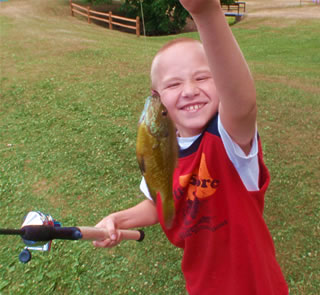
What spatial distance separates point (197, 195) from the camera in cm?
151

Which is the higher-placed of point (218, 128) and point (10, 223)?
point (218, 128)

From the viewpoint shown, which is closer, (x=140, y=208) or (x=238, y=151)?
(x=238, y=151)

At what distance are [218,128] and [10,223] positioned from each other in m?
3.56

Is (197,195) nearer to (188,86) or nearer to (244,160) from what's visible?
(244,160)

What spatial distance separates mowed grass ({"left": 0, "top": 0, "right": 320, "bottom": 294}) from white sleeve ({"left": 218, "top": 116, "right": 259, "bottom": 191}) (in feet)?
6.91

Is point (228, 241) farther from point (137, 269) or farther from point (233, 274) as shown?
point (137, 269)

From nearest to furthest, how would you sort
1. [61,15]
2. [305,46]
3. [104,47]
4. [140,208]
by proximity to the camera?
[140,208], [104,47], [305,46], [61,15]

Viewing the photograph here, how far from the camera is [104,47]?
1015 centimetres

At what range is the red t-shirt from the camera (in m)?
1.42

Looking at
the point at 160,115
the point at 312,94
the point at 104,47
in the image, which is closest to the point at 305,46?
the point at 312,94

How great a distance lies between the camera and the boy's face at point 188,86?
124 centimetres

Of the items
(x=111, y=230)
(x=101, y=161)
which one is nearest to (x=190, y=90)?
(x=111, y=230)

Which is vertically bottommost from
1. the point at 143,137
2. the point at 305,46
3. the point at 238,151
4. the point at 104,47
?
the point at 305,46

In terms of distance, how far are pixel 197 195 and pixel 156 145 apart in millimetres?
628
